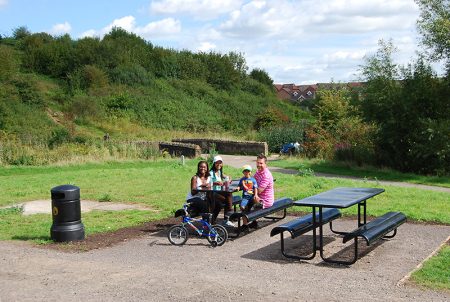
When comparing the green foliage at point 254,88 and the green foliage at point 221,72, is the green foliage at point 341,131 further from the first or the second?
the green foliage at point 254,88

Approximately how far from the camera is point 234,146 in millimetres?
31516

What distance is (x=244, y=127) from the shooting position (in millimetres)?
46125

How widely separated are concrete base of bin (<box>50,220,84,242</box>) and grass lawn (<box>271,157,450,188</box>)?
10748mm

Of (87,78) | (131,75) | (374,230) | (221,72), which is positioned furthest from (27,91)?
(374,230)

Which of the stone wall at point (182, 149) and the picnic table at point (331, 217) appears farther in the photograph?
the stone wall at point (182, 149)

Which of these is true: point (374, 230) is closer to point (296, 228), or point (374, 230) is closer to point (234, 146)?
point (296, 228)

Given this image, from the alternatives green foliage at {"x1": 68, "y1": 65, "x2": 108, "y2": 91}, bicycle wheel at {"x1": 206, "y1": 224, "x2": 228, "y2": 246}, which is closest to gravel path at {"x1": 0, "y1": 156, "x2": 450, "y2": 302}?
bicycle wheel at {"x1": 206, "y1": 224, "x2": 228, "y2": 246}

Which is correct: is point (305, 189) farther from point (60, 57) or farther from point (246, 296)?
point (60, 57)

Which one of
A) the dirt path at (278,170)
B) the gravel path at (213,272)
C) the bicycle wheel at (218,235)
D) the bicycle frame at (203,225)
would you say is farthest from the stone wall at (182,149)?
the bicycle wheel at (218,235)

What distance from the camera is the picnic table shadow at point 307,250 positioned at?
321 inches

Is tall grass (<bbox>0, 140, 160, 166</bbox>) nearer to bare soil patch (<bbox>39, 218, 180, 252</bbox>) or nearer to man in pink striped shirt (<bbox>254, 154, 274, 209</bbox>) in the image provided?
bare soil patch (<bbox>39, 218, 180, 252</bbox>)

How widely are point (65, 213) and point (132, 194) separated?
219 inches

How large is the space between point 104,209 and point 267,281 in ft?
22.1

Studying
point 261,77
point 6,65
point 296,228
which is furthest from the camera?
point 261,77
